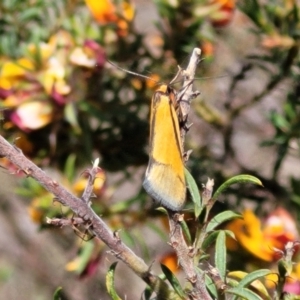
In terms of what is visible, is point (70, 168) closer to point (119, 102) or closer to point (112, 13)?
point (119, 102)

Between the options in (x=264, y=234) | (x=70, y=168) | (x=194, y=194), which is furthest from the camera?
(x=70, y=168)

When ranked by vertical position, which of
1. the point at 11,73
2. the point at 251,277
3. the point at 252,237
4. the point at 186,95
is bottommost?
the point at 252,237

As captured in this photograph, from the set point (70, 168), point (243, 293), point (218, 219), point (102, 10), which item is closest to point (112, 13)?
point (102, 10)

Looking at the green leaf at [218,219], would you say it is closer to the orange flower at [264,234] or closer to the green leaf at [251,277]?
the green leaf at [251,277]

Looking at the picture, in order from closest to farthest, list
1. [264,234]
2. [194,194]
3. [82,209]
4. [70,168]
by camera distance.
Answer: [82,209], [194,194], [264,234], [70,168]

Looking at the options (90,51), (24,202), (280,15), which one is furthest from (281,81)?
(24,202)

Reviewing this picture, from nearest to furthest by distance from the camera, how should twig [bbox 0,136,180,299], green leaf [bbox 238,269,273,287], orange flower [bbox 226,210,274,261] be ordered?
twig [bbox 0,136,180,299] < green leaf [bbox 238,269,273,287] < orange flower [bbox 226,210,274,261]

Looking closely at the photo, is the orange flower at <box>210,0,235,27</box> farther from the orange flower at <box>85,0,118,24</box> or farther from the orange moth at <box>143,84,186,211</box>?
the orange moth at <box>143,84,186,211</box>

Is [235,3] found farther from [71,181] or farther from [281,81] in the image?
[71,181]

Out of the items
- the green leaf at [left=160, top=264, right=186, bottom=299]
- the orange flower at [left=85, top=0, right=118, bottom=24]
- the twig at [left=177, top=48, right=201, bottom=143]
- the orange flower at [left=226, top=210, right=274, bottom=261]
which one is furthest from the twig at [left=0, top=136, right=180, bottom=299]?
the orange flower at [left=85, top=0, right=118, bottom=24]
